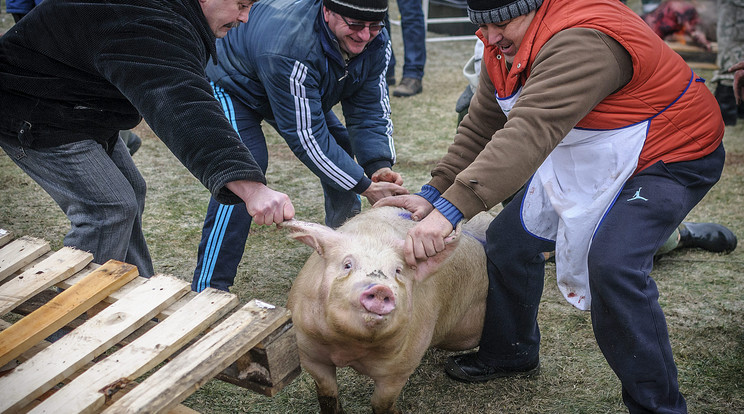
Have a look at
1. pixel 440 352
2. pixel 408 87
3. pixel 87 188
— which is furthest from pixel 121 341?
pixel 408 87

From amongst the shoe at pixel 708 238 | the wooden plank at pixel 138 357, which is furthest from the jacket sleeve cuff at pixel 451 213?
the shoe at pixel 708 238

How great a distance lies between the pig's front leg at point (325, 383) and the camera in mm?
3115

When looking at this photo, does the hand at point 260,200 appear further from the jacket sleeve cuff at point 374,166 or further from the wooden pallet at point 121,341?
the jacket sleeve cuff at point 374,166

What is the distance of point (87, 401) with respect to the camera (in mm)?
2195

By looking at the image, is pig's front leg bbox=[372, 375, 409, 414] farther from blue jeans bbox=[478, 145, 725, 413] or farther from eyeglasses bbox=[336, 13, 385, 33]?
eyeglasses bbox=[336, 13, 385, 33]

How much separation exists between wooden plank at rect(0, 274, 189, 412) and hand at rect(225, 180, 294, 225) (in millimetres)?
433

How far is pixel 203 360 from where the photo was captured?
7.66 ft

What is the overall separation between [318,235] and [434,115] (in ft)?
17.5

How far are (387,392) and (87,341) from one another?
1.30 metres

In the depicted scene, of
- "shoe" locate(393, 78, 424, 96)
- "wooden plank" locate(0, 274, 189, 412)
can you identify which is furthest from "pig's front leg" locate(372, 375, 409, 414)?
"shoe" locate(393, 78, 424, 96)

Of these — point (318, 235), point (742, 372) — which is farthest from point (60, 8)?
point (742, 372)

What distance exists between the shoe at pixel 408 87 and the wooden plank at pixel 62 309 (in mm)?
6257

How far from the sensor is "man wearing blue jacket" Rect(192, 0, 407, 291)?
3.80 metres

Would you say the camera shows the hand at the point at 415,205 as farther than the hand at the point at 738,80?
No
